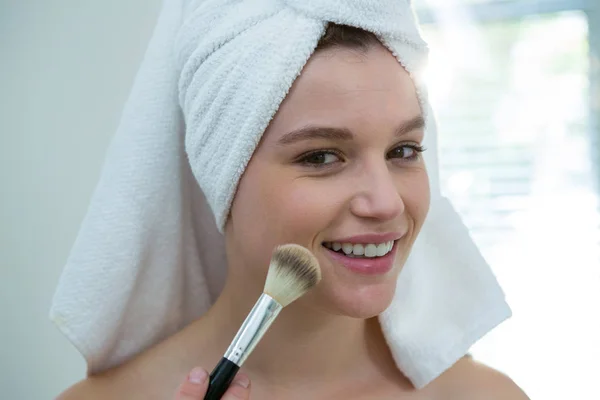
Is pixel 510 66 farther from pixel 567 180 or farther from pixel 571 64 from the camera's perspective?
pixel 567 180

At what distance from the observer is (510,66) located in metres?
1.19

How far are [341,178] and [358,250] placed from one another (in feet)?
0.27

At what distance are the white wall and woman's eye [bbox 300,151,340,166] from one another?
547mm

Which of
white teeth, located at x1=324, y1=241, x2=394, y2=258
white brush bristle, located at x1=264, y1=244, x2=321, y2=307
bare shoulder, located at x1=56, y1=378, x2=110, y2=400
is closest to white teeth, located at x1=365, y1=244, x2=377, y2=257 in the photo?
white teeth, located at x1=324, y1=241, x2=394, y2=258

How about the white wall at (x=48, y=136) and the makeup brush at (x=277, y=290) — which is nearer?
the makeup brush at (x=277, y=290)

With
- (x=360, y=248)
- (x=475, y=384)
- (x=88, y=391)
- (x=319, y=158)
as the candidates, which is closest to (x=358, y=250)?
(x=360, y=248)

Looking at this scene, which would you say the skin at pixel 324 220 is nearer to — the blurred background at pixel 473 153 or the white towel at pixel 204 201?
the white towel at pixel 204 201

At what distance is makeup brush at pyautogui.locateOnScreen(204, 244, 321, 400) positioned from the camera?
0.56 meters

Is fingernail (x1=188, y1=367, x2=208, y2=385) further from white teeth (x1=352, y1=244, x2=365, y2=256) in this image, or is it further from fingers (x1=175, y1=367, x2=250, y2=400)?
white teeth (x1=352, y1=244, x2=365, y2=256)

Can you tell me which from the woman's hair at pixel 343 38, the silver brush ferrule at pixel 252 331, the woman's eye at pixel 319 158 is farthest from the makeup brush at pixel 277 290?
the woman's hair at pixel 343 38

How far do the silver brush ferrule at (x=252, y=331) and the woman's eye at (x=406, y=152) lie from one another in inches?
9.5

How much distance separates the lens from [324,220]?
0.64 meters

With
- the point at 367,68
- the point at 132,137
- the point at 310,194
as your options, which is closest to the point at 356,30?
the point at 367,68

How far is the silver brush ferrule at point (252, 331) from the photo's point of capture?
1.82ft
